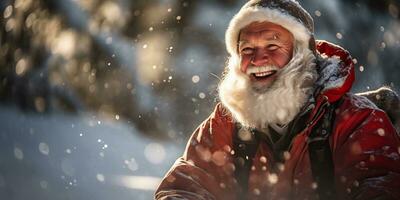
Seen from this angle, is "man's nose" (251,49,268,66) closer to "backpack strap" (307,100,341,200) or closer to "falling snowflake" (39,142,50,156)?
"backpack strap" (307,100,341,200)

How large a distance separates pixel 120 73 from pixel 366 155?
66.8ft

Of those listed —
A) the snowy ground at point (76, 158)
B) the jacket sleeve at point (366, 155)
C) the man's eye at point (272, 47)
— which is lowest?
the snowy ground at point (76, 158)

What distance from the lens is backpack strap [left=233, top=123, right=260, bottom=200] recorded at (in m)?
2.79

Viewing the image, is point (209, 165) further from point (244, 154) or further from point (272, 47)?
point (272, 47)

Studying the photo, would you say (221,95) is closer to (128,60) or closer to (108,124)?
(128,60)

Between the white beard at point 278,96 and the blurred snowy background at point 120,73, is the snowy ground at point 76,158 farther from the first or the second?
the white beard at point 278,96

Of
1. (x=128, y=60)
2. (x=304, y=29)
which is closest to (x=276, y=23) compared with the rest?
(x=304, y=29)

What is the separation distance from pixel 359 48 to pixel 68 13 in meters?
7.38

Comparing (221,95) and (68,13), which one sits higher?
(68,13)

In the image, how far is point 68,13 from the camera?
47.2 ft

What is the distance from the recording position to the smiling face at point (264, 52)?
292cm

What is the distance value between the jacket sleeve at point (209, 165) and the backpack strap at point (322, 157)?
17.7 inches

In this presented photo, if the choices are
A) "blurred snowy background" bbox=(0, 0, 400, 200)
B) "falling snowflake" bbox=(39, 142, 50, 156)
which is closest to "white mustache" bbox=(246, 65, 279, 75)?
"blurred snowy background" bbox=(0, 0, 400, 200)

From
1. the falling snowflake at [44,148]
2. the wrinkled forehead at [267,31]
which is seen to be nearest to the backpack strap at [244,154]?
the wrinkled forehead at [267,31]
